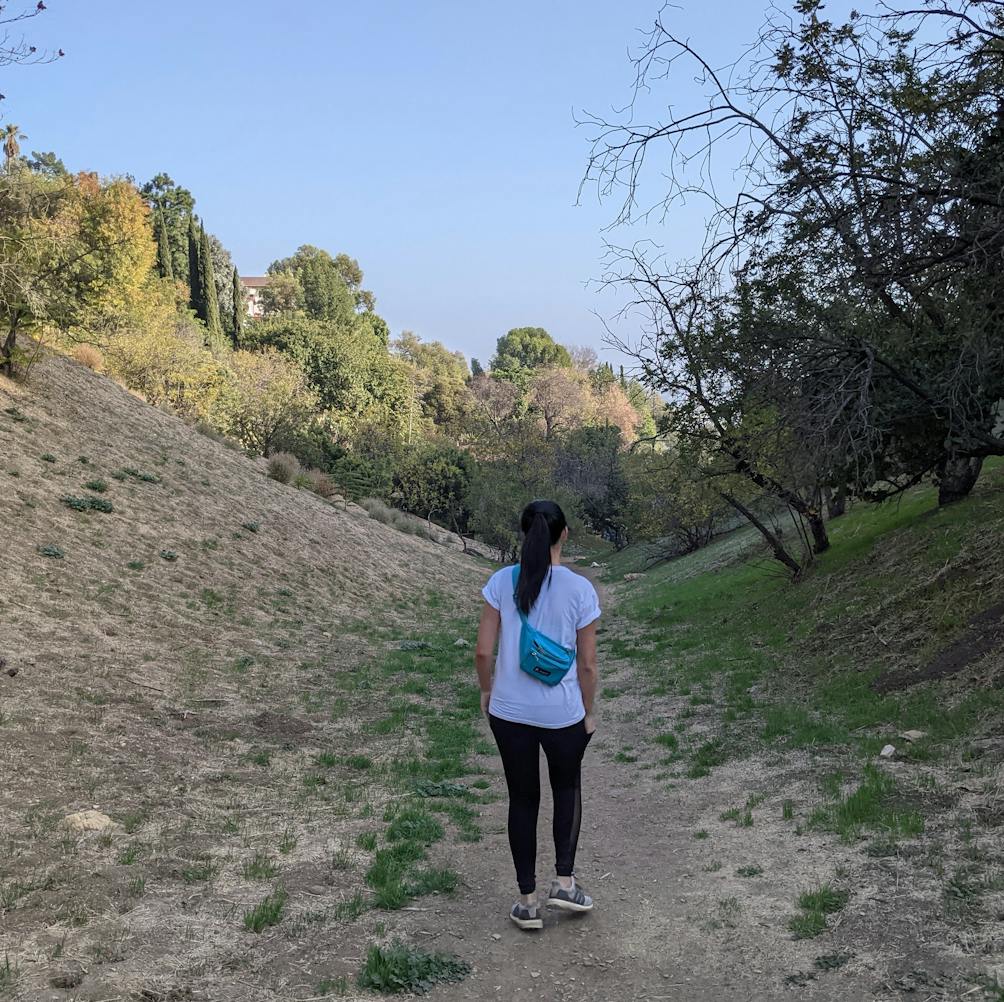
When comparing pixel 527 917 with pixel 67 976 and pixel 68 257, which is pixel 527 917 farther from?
pixel 68 257

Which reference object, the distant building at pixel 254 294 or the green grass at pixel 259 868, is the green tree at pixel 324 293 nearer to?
the distant building at pixel 254 294

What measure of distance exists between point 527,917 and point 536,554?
6.00 ft

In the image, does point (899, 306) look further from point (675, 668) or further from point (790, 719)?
point (675, 668)

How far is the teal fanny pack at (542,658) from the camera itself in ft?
12.6

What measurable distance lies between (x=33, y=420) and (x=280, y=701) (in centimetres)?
1172

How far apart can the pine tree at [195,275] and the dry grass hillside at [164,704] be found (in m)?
39.7

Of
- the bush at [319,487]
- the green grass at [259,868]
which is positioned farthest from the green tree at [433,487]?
the green grass at [259,868]

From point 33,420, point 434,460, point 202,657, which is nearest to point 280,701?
point 202,657

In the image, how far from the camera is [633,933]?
4.00 meters

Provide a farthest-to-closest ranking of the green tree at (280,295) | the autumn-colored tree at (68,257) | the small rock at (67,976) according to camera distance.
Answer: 1. the green tree at (280,295)
2. the autumn-colored tree at (68,257)
3. the small rock at (67,976)

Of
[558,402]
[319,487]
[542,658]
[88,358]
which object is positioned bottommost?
[542,658]

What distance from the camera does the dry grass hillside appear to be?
398 cm

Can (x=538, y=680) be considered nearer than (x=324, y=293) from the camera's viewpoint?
Yes

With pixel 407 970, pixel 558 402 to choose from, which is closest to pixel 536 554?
pixel 407 970
